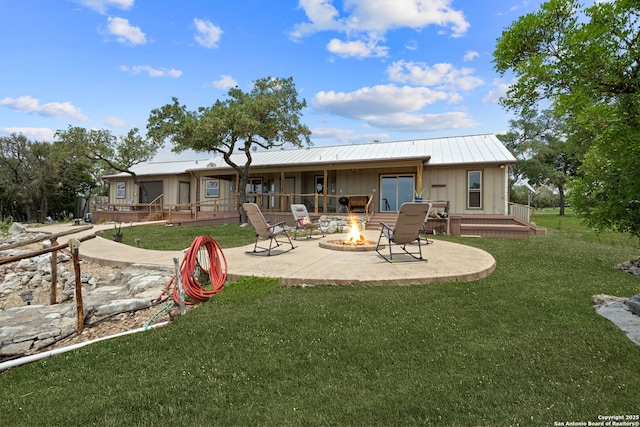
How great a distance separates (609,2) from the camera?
3.05m

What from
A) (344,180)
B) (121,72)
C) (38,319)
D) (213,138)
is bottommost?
(38,319)

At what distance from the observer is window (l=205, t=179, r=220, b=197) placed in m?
20.3

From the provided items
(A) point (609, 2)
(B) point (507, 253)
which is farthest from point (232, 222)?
(A) point (609, 2)

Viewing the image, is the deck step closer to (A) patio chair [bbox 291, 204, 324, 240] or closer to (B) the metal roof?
(B) the metal roof

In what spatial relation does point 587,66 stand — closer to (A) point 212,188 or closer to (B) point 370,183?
(B) point 370,183

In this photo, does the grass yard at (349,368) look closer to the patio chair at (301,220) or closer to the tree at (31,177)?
the patio chair at (301,220)

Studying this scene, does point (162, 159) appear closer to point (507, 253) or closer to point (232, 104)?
point (232, 104)

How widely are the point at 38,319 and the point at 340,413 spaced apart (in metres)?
3.84

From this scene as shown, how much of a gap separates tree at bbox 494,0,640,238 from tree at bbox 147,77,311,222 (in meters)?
10.8

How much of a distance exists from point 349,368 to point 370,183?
14152 millimetres

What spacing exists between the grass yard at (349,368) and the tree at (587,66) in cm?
171

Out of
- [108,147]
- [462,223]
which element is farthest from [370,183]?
[108,147]

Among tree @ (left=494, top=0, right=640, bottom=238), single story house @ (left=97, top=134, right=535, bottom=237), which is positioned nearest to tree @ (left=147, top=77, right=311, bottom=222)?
single story house @ (left=97, top=134, right=535, bottom=237)

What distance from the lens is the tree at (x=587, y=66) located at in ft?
9.47
